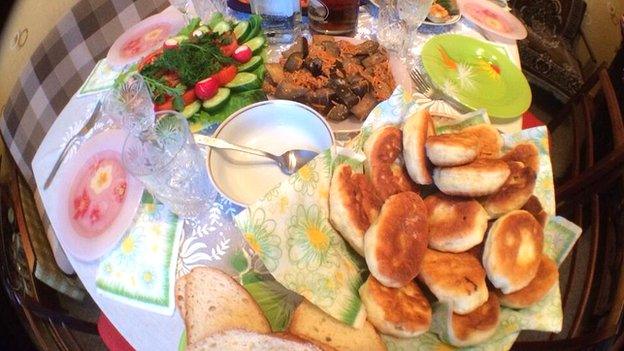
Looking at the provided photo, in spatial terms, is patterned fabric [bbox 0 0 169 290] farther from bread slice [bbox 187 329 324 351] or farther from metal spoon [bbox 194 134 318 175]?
bread slice [bbox 187 329 324 351]

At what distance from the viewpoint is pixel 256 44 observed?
1360 mm

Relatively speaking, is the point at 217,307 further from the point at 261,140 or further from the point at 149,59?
the point at 149,59

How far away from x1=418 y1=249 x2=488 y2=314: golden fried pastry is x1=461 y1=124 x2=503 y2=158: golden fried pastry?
0.26 meters

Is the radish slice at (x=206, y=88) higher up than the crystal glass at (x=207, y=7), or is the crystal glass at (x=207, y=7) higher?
the crystal glass at (x=207, y=7)

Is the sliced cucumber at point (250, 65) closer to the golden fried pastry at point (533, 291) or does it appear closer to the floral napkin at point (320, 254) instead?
the floral napkin at point (320, 254)

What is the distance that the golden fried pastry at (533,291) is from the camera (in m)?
0.82

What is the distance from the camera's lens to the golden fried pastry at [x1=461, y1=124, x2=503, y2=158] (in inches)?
37.7

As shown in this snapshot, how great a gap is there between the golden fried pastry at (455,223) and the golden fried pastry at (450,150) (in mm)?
88

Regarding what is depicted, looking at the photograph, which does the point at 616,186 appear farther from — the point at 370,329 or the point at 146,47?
the point at 146,47

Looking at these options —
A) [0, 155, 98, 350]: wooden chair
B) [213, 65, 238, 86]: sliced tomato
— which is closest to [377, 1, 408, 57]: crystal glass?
[213, 65, 238, 86]: sliced tomato

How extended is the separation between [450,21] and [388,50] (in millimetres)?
346

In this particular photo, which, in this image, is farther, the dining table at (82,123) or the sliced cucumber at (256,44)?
the sliced cucumber at (256,44)

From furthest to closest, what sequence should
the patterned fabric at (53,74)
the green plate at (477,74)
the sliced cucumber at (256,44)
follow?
the patterned fabric at (53,74) → the sliced cucumber at (256,44) → the green plate at (477,74)

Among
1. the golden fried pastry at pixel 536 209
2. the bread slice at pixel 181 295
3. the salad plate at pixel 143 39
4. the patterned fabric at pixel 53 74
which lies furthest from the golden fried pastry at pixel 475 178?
the patterned fabric at pixel 53 74
